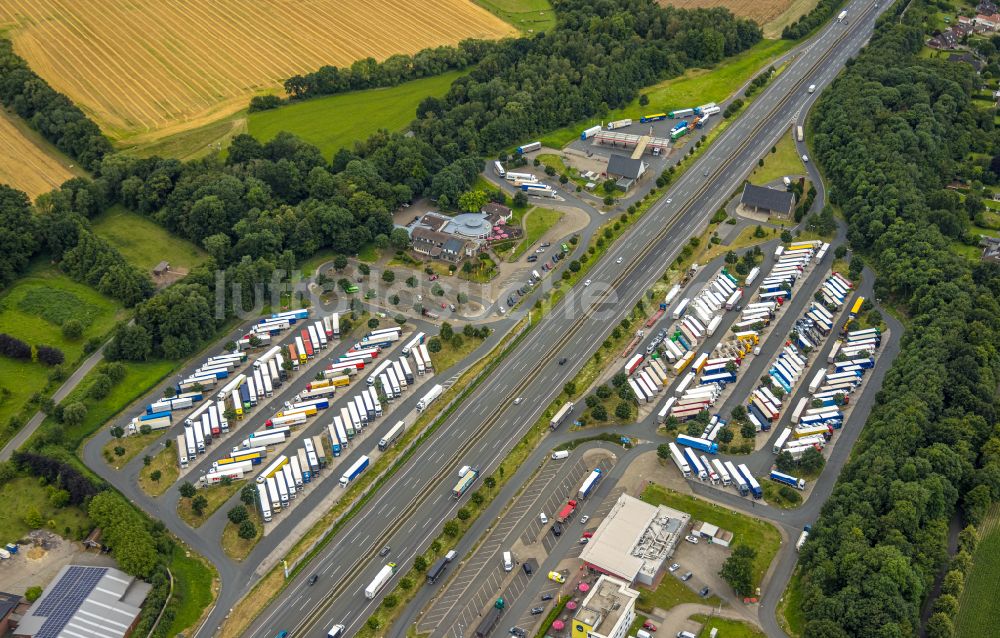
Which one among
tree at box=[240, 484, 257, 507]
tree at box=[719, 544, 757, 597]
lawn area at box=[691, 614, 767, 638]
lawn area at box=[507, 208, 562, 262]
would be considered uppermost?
lawn area at box=[507, 208, 562, 262]

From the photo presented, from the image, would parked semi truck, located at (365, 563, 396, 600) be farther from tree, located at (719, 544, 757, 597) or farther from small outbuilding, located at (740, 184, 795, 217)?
small outbuilding, located at (740, 184, 795, 217)

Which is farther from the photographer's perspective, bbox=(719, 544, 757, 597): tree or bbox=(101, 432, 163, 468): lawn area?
bbox=(101, 432, 163, 468): lawn area

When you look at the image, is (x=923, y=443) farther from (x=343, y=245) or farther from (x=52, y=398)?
(x=52, y=398)

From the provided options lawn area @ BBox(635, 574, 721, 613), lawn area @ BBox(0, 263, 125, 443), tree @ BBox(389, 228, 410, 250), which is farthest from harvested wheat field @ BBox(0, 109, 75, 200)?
lawn area @ BBox(635, 574, 721, 613)

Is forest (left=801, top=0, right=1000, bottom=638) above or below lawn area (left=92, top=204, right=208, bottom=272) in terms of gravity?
above

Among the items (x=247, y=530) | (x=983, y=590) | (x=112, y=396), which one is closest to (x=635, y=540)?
(x=983, y=590)

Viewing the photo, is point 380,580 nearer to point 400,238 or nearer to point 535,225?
point 400,238

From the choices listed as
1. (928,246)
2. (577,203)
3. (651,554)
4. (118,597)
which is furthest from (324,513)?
(928,246)
